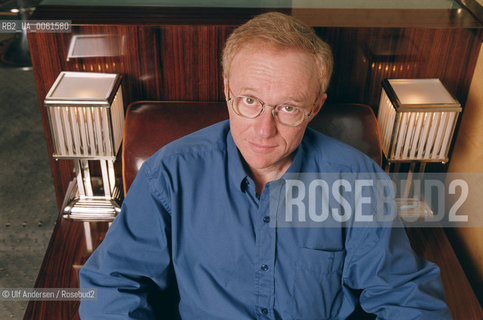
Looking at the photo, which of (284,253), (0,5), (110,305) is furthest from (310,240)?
(0,5)

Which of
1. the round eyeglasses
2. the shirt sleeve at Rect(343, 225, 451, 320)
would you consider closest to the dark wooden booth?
the shirt sleeve at Rect(343, 225, 451, 320)

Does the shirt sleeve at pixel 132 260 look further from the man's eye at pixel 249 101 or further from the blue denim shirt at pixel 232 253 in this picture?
the man's eye at pixel 249 101

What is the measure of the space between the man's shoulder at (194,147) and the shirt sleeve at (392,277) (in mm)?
449

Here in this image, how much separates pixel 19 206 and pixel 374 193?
2.11 m

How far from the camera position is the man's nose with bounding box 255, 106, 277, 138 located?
1261mm

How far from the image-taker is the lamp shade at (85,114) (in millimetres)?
1687

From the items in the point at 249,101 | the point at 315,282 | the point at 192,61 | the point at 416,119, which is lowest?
the point at 315,282

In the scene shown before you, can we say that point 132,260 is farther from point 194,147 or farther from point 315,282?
point 315,282

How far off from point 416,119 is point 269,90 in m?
0.74

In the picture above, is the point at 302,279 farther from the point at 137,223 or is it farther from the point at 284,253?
the point at 137,223

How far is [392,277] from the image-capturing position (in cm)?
138

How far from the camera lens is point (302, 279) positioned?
4.57 ft

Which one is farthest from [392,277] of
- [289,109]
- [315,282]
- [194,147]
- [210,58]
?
[210,58]

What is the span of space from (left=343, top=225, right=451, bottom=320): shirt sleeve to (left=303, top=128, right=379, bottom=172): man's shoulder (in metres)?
0.18
